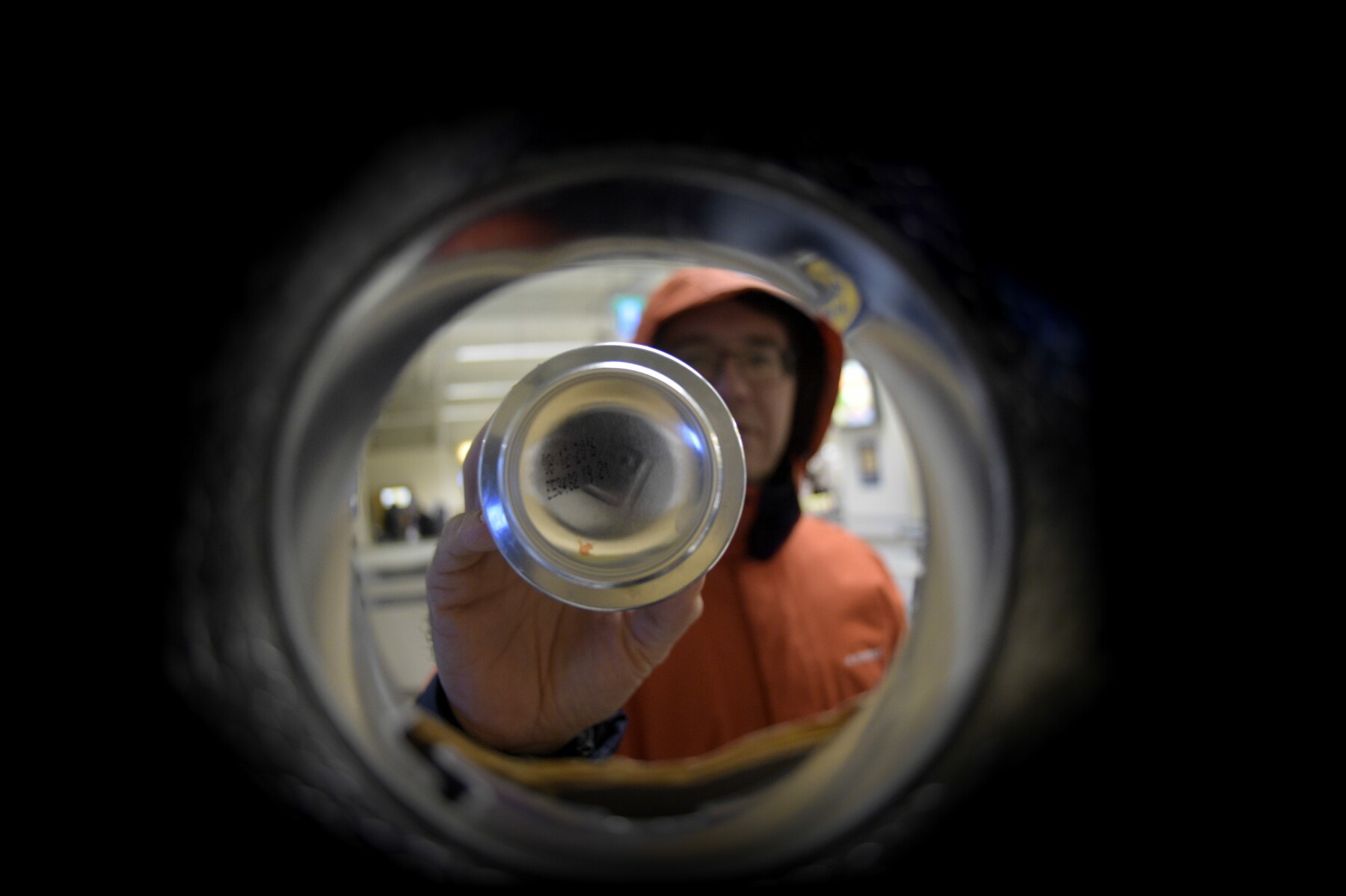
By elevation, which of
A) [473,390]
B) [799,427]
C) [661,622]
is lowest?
[661,622]

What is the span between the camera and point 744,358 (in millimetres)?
1244

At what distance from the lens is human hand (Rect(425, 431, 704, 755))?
753 millimetres

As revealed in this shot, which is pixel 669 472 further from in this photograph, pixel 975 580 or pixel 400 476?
pixel 400 476

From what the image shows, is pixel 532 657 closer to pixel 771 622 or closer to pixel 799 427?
pixel 771 622

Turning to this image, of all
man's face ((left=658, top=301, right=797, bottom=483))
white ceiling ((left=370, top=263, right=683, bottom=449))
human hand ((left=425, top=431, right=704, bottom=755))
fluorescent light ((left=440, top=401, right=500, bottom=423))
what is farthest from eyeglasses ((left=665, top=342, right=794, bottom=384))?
fluorescent light ((left=440, top=401, right=500, bottom=423))

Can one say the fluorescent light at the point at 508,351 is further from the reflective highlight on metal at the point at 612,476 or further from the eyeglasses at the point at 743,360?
the reflective highlight on metal at the point at 612,476

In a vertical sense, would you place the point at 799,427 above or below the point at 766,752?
above

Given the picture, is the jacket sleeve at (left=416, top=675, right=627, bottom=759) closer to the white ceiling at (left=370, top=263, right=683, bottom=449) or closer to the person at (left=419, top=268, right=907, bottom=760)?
the person at (left=419, top=268, right=907, bottom=760)

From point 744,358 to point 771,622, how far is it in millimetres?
400

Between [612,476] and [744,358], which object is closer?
[612,476]

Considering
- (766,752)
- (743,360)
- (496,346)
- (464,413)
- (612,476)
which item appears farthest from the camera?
(464,413)

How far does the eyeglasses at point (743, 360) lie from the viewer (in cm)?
122

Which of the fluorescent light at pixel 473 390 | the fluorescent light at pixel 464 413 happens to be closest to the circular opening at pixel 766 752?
the fluorescent light at pixel 473 390

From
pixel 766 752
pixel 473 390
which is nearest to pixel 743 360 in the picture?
pixel 766 752
